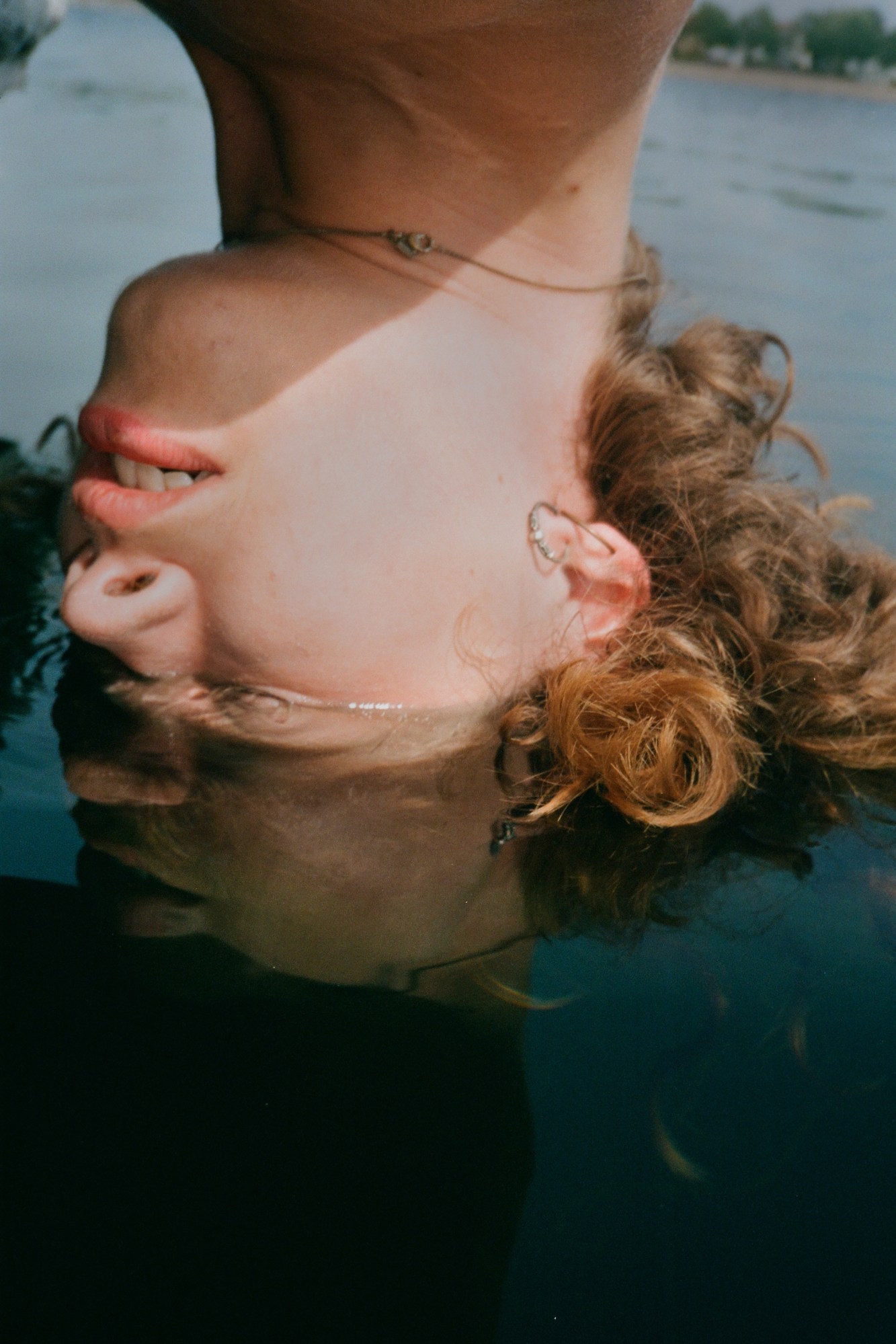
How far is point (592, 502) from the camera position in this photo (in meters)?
1.45

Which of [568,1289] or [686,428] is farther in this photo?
[686,428]

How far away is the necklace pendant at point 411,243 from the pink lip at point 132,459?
0.31 metres

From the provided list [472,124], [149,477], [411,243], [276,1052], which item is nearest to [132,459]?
[149,477]

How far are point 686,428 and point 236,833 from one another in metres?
0.75

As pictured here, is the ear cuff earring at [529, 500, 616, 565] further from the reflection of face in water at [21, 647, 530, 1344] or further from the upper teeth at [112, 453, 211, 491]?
the upper teeth at [112, 453, 211, 491]

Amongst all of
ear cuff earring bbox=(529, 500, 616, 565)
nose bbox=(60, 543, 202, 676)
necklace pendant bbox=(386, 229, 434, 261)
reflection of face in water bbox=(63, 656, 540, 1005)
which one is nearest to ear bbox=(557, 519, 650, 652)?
ear cuff earring bbox=(529, 500, 616, 565)

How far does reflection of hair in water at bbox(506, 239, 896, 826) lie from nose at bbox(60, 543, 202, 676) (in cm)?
37

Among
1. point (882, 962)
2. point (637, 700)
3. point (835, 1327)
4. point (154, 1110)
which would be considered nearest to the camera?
point (835, 1327)

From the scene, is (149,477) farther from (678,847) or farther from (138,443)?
(678,847)

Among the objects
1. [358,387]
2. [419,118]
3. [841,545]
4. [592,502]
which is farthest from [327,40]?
[841,545]

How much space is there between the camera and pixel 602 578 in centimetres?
140

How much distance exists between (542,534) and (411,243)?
34cm

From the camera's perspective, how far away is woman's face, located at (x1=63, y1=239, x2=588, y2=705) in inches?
47.6

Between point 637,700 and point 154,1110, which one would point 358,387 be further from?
point 154,1110
